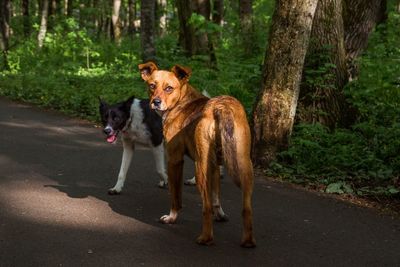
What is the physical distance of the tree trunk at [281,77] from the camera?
7863mm

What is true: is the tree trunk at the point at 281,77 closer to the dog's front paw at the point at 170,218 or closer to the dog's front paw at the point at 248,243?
the dog's front paw at the point at 170,218

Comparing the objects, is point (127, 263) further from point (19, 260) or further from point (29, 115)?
point (29, 115)

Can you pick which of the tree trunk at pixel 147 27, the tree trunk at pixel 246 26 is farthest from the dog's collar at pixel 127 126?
the tree trunk at pixel 246 26

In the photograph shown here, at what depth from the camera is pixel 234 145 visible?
15.8 ft

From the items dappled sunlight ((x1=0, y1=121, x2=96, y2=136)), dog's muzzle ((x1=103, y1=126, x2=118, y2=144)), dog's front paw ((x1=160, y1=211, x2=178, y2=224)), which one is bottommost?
dappled sunlight ((x1=0, y1=121, x2=96, y2=136))

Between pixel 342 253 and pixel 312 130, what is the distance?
3886 millimetres

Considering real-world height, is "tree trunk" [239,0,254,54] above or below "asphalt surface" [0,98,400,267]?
above

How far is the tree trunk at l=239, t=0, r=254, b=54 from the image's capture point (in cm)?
1698

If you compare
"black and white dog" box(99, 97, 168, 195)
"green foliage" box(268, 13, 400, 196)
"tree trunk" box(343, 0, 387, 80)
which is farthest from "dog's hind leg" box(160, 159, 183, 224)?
"tree trunk" box(343, 0, 387, 80)

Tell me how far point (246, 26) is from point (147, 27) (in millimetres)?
3751

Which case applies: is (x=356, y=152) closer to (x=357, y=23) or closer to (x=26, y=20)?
(x=357, y=23)

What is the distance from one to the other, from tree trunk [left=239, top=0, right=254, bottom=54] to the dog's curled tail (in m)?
12.2

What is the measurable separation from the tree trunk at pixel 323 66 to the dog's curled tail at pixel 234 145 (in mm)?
4442

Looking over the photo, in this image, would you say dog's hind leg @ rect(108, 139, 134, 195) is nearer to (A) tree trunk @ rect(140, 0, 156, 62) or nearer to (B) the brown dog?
(B) the brown dog
